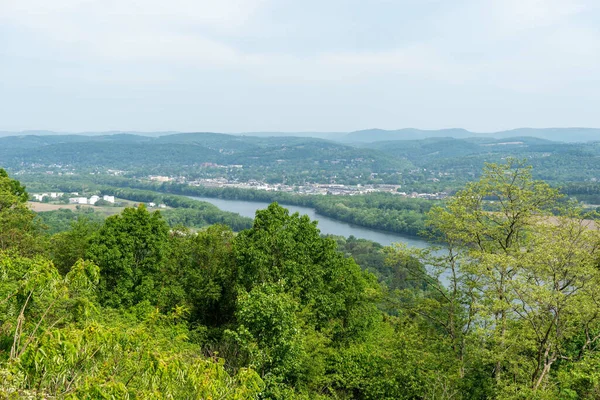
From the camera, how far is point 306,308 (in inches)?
484

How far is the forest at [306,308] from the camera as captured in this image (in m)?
4.55

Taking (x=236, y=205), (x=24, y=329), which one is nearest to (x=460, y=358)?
(x=24, y=329)

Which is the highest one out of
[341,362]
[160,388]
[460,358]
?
[160,388]

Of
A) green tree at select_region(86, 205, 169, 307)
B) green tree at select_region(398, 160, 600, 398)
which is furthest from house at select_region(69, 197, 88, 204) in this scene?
green tree at select_region(398, 160, 600, 398)

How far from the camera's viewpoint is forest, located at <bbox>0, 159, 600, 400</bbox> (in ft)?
14.9

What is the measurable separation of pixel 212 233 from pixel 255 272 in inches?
123

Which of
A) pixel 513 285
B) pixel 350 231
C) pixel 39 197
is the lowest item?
pixel 350 231

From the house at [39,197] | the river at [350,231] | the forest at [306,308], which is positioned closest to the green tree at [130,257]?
the forest at [306,308]

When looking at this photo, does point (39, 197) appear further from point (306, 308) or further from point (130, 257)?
point (306, 308)

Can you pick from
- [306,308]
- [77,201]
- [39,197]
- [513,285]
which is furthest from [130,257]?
[39,197]

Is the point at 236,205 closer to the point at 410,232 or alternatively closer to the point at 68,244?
the point at 410,232

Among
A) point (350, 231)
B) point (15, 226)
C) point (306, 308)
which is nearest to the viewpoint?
point (306, 308)

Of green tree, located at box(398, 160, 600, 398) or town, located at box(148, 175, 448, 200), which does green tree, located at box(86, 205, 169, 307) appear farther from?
town, located at box(148, 175, 448, 200)

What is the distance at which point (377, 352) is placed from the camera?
11766mm
